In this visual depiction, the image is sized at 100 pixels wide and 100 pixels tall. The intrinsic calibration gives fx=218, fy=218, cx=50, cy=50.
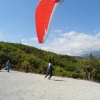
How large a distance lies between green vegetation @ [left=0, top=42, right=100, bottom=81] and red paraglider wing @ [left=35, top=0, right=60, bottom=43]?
48.8 ft

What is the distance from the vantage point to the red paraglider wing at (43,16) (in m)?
3.36

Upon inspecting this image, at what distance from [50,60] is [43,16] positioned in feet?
81.2

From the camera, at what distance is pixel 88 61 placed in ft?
59.8

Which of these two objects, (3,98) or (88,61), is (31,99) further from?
(88,61)

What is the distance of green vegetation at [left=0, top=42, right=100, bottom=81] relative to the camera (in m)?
18.2

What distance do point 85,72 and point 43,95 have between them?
1028cm

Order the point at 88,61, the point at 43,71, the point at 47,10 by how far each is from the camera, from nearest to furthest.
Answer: the point at 47,10 < the point at 88,61 < the point at 43,71

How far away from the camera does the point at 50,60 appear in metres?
28.3

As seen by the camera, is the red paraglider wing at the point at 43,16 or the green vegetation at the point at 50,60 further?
the green vegetation at the point at 50,60

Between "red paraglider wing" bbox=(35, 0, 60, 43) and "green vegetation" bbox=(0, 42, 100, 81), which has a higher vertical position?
"green vegetation" bbox=(0, 42, 100, 81)

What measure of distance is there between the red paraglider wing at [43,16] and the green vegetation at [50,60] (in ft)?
48.8

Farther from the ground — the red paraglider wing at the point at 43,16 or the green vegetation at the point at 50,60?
the green vegetation at the point at 50,60

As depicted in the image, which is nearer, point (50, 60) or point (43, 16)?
point (43, 16)

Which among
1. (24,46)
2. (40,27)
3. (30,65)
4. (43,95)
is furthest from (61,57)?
(40,27)
